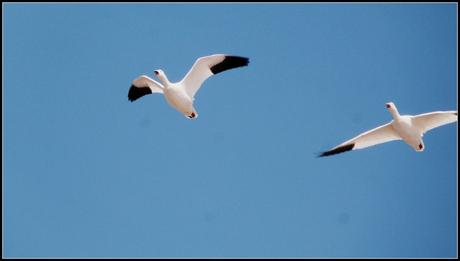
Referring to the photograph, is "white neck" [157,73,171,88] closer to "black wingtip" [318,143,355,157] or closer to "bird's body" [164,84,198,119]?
"bird's body" [164,84,198,119]

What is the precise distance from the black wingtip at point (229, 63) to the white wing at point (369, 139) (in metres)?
3.09

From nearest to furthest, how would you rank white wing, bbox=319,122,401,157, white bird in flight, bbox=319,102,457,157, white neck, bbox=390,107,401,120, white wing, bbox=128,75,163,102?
1. white bird in flight, bbox=319,102,457,157
2. white neck, bbox=390,107,401,120
3. white wing, bbox=319,122,401,157
4. white wing, bbox=128,75,163,102

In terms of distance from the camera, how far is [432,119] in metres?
17.7

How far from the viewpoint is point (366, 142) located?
18828 mm

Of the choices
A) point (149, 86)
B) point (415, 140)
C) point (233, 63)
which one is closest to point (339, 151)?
point (415, 140)

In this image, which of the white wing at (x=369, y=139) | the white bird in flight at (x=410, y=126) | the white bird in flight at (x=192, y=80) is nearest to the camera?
the white bird in flight at (x=410, y=126)

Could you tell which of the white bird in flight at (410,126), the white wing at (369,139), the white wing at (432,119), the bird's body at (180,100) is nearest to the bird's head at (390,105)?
the white bird in flight at (410,126)

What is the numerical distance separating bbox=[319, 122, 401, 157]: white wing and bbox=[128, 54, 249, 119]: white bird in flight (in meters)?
3.24

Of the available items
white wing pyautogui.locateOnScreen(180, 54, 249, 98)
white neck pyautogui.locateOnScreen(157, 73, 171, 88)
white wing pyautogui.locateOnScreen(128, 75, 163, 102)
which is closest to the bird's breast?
white neck pyautogui.locateOnScreen(157, 73, 171, 88)

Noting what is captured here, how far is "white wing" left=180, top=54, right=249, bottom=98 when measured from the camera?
702 inches

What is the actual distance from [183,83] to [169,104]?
611mm

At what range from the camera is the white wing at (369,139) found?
722 inches

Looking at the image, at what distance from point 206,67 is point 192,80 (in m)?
0.45

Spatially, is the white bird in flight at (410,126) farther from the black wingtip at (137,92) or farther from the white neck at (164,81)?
the black wingtip at (137,92)
